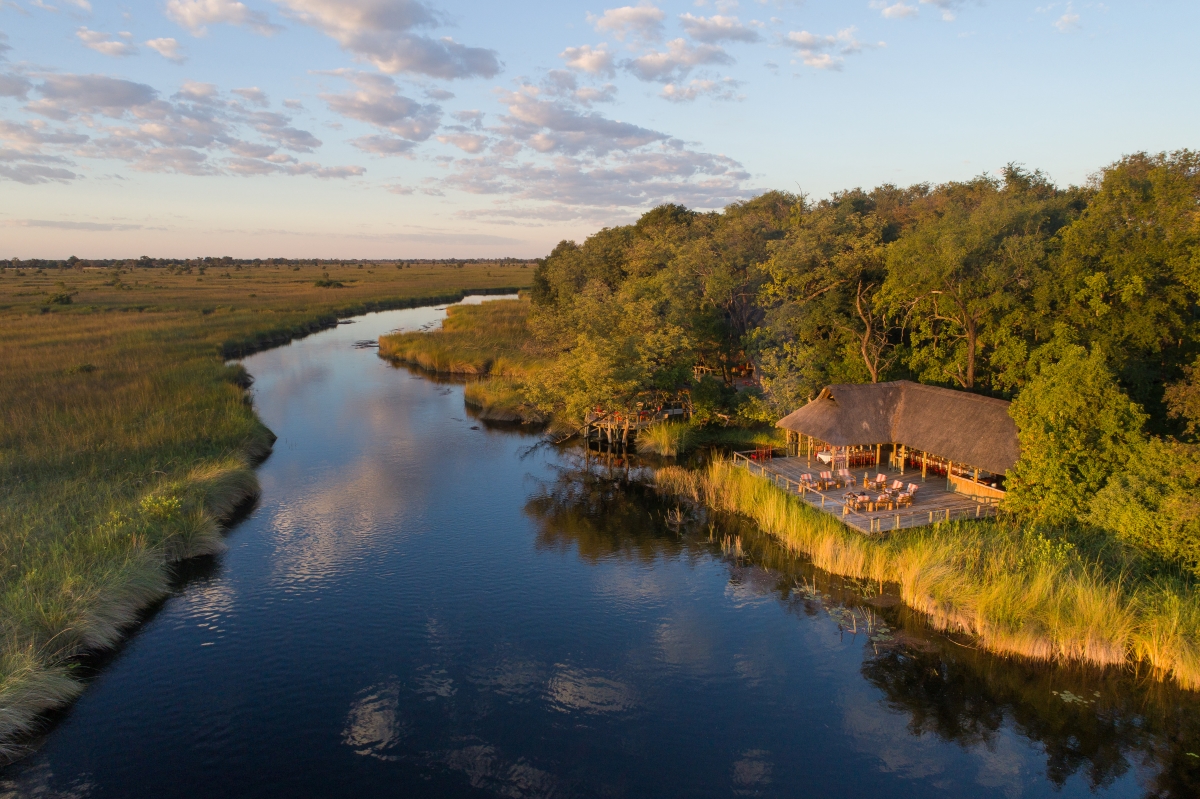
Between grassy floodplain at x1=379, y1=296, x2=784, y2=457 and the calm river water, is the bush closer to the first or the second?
the calm river water

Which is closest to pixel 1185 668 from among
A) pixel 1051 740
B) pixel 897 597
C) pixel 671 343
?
pixel 1051 740

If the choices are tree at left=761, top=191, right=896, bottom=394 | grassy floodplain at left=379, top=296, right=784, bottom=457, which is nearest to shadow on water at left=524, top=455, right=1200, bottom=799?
grassy floodplain at left=379, top=296, right=784, bottom=457

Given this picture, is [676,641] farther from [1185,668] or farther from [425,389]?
[425,389]

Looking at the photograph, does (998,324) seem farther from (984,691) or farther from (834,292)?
(984,691)

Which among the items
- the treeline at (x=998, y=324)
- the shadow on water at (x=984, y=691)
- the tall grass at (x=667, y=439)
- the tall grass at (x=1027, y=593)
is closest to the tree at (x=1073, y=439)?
the treeline at (x=998, y=324)

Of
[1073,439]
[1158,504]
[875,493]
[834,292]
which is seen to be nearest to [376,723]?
[875,493]

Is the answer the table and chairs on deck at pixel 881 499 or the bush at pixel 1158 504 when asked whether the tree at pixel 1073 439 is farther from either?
the table and chairs on deck at pixel 881 499
